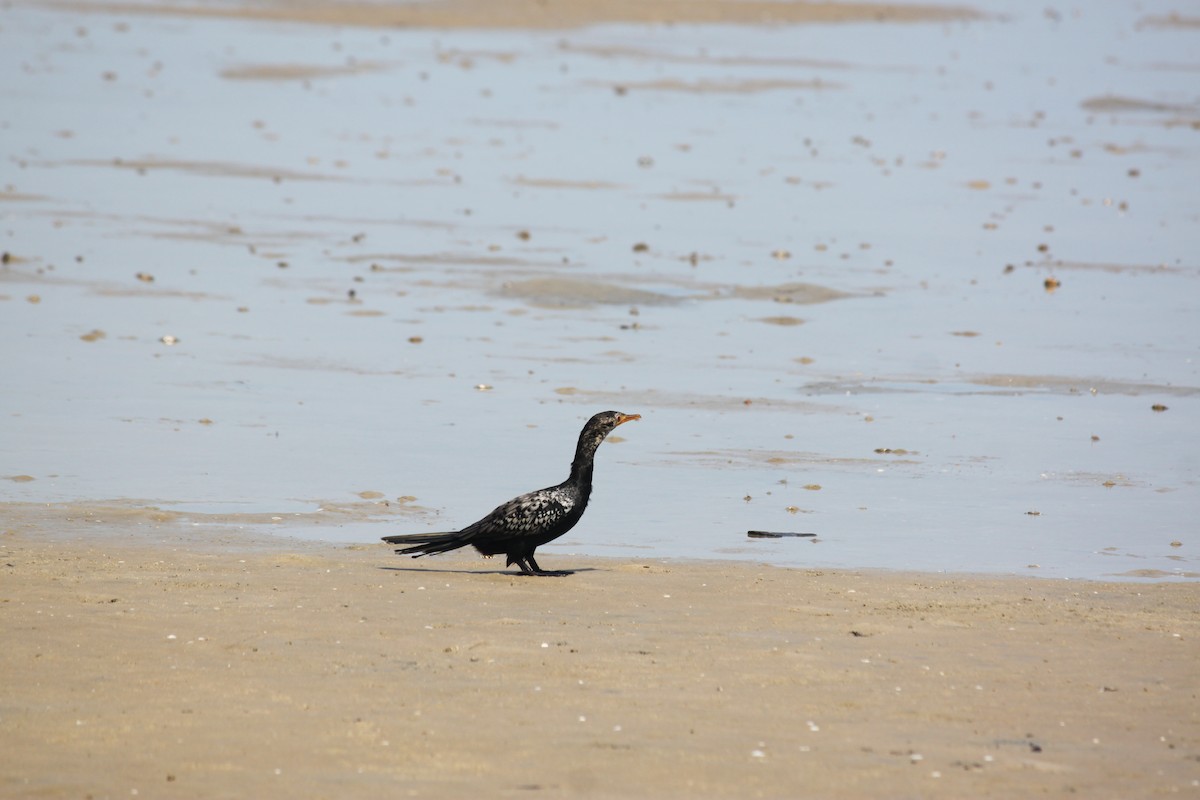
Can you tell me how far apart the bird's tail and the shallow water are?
1.06 m

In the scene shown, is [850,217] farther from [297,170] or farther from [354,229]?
[297,170]

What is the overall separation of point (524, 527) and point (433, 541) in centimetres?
51

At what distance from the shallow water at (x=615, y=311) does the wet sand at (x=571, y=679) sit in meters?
1.08

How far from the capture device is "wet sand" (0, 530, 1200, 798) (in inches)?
289

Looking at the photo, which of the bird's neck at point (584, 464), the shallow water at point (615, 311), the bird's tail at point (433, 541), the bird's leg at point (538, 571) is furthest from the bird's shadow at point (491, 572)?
the shallow water at point (615, 311)

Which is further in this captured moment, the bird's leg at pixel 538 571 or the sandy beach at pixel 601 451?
the bird's leg at pixel 538 571

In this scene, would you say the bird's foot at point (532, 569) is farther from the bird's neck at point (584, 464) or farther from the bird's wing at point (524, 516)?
the bird's neck at point (584, 464)

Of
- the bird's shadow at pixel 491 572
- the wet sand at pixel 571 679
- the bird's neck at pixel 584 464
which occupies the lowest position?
the wet sand at pixel 571 679

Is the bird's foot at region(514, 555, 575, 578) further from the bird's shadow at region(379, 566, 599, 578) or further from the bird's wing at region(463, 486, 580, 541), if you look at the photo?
the bird's wing at region(463, 486, 580, 541)

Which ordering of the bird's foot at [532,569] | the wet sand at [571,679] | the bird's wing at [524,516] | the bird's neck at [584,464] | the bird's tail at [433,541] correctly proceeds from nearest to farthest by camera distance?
the wet sand at [571,679], the bird's tail at [433,541], the bird's wing at [524,516], the bird's foot at [532,569], the bird's neck at [584,464]

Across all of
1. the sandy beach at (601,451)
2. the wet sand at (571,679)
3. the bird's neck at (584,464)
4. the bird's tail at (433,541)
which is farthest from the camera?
the bird's neck at (584,464)

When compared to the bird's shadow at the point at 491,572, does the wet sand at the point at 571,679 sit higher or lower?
lower

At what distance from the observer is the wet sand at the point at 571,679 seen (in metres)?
7.33

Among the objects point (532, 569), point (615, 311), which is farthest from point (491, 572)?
point (615, 311)
